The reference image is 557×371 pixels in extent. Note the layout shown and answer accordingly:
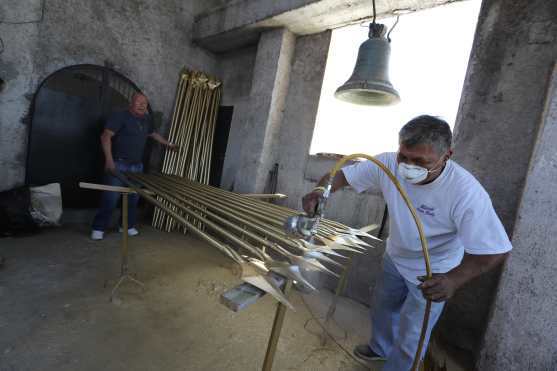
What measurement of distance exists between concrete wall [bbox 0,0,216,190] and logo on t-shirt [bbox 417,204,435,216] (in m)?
3.81

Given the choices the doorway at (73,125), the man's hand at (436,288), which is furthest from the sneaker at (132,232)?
the man's hand at (436,288)

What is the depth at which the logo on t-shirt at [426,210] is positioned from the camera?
4.53ft

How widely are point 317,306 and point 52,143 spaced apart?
3.49 m

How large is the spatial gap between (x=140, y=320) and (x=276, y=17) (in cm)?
321

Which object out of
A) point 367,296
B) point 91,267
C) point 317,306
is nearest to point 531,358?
point 367,296

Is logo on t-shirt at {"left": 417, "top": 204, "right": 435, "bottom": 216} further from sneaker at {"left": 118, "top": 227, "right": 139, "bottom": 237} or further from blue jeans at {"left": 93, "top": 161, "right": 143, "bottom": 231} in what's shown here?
sneaker at {"left": 118, "top": 227, "right": 139, "bottom": 237}

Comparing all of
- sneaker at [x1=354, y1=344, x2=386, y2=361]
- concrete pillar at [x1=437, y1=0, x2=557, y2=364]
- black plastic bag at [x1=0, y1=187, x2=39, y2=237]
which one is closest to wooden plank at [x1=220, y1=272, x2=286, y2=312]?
sneaker at [x1=354, y1=344, x2=386, y2=361]

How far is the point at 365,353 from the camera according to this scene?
6.40ft

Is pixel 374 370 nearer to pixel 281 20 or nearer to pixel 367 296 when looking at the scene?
pixel 367 296

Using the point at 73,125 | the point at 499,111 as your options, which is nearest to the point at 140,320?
the point at 73,125

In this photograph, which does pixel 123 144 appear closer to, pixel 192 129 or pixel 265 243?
pixel 192 129

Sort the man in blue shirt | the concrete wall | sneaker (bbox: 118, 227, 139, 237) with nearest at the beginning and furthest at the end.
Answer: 1. the concrete wall
2. the man in blue shirt
3. sneaker (bbox: 118, 227, 139, 237)

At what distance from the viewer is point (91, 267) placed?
2629 millimetres

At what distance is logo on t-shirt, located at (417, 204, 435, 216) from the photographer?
1.38 metres
